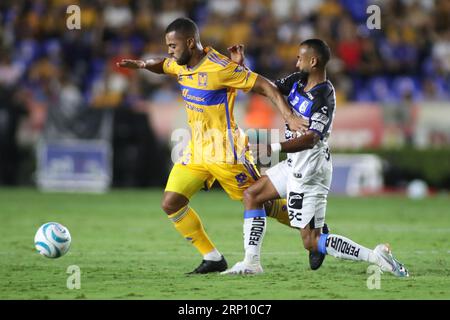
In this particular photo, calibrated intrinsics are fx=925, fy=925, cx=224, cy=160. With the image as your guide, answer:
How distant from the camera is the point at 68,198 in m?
17.5

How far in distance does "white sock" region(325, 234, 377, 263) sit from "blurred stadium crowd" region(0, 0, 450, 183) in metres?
12.0

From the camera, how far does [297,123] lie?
7828 mm

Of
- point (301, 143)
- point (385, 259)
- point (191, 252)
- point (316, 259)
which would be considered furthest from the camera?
point (191, 252)

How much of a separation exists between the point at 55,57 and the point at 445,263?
1476cm

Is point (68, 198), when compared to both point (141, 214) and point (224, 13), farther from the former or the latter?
point (224, 13)

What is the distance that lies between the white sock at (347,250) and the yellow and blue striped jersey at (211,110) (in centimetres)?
121

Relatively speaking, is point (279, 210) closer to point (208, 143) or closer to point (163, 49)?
point (208, 143)

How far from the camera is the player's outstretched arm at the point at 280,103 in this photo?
7832mm

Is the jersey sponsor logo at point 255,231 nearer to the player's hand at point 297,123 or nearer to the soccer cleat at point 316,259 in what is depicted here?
the soccer cleat at point 316,259

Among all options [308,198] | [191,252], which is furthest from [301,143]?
[191,252]

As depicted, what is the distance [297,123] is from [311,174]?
1.69 ft

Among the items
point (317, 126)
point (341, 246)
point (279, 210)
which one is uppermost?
point (317, 126)

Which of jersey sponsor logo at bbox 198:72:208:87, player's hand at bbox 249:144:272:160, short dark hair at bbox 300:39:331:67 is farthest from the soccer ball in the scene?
short dark hair at bbox 300:39:331:67
